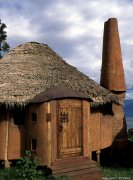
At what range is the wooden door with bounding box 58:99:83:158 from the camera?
12148mm

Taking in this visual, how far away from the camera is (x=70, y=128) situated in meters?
12.5

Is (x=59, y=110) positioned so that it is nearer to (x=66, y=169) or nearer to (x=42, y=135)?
(x=42, y=135)

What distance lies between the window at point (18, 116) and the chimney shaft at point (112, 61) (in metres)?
6.53

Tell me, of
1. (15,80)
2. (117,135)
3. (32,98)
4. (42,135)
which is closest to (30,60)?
(15,80)

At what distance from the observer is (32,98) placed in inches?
492

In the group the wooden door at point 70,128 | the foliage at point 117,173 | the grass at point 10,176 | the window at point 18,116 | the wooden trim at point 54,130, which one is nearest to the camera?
the grass at point 10,176

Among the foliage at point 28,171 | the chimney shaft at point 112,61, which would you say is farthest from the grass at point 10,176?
the chimney shaft at point 112,61

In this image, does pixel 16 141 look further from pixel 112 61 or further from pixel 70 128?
pixel 112 61

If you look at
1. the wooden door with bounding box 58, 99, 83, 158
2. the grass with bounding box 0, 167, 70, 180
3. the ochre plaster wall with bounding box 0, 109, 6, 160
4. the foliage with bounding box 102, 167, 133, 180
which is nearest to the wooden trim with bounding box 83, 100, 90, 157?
the wooden door with bounding box 58, 99, 83, 158

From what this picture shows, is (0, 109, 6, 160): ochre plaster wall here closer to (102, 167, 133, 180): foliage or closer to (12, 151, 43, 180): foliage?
(12, 151, 43, 180): foliage

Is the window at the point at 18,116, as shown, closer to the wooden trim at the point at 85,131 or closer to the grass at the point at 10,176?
the grass at the point at 10,176

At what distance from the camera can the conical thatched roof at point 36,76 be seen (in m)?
12.9

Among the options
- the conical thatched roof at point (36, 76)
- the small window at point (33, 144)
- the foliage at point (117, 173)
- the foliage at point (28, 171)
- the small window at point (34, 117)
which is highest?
the conical thatched roof at point (36, 76)

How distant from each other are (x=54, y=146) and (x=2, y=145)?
7.02 feet
